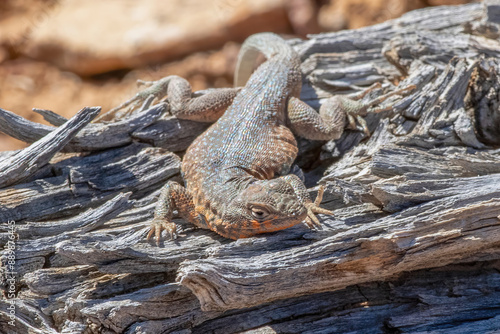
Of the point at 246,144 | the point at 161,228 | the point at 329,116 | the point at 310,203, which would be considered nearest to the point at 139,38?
the point at 329,116

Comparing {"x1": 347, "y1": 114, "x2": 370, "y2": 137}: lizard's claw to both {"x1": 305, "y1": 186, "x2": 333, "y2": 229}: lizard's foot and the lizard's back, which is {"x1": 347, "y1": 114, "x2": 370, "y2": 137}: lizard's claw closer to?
the lizard's back

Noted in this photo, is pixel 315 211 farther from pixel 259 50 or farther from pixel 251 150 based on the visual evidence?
pixel 259 50

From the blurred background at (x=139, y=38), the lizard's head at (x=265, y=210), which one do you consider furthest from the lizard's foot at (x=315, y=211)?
the blurred background at (x=139, y=38)

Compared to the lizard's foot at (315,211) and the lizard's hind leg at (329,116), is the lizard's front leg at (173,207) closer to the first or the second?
the lizard's foot at (315,211)

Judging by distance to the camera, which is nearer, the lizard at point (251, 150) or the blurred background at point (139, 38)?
the lizard at point (251, 150)

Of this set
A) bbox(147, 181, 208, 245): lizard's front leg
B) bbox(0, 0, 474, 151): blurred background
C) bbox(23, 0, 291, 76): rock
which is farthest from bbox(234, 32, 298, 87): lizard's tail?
bbox(23, 0, 291, 76): rock

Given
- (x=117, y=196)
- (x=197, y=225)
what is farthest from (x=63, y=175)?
(x=197, y=225)
